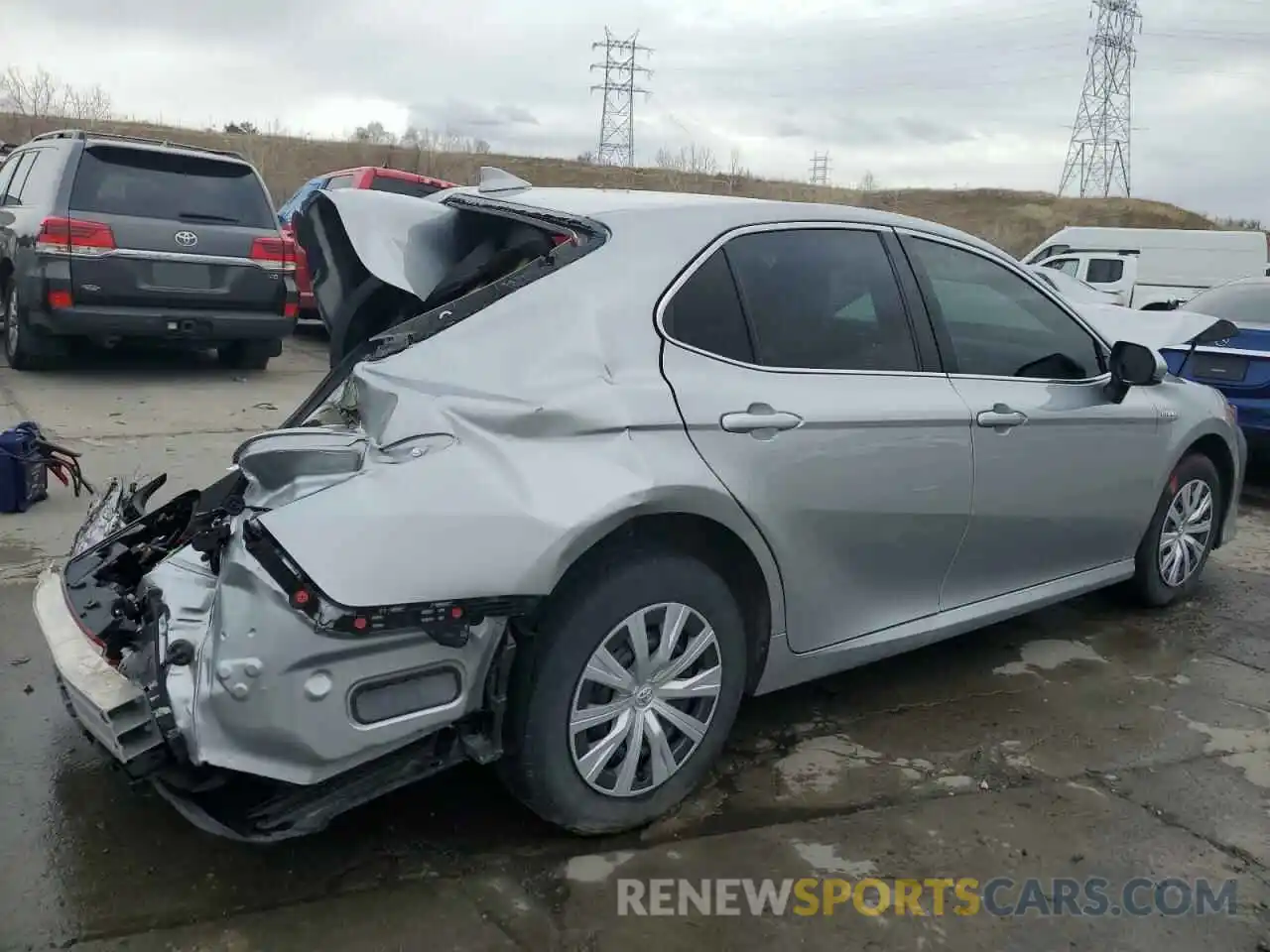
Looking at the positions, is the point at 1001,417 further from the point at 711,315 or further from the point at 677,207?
the point at 677,207

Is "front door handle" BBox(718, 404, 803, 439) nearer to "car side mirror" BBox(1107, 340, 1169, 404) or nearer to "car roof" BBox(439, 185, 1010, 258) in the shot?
"car roof" BBox(439, 185, 1010, 258)

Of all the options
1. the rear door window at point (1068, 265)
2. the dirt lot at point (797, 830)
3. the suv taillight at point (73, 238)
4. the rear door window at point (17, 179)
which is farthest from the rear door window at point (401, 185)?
the rear door window at point (1068, 265)

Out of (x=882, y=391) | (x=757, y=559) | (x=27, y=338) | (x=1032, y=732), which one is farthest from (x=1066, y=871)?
(x=27, y=338)

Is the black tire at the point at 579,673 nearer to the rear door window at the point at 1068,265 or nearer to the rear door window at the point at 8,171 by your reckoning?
the rear door window at the point at 8,171

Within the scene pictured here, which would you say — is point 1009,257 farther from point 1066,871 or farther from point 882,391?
point 1066,871

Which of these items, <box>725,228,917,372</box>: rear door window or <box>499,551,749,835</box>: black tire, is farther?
<box>725,228,917,372</box>: rear door window

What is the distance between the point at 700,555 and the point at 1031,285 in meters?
1.99

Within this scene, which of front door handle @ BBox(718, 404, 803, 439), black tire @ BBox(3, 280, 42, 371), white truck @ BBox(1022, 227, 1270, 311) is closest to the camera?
front door handle @ BBox(718, 404, 803, 439)

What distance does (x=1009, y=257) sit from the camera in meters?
4.00

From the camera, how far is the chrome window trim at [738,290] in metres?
2.90

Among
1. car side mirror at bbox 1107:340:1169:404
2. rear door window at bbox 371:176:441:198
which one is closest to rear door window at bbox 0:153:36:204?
rear door window at bbox 371:176:441:198

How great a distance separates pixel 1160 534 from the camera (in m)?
4.66

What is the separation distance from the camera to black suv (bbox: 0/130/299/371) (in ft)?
25.7

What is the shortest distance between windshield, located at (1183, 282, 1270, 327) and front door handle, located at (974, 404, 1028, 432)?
5.06 metres
